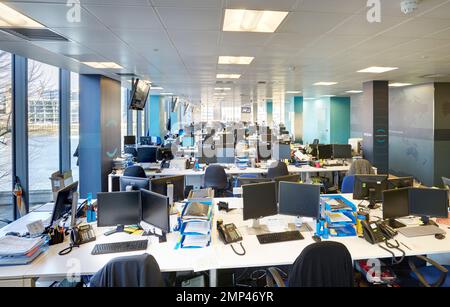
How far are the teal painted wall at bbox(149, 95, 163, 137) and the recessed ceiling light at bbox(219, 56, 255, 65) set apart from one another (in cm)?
746

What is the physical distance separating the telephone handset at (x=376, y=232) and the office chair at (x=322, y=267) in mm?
750

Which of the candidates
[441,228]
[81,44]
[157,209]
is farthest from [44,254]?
[441,228]

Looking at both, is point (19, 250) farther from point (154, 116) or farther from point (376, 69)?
point (154, 116)

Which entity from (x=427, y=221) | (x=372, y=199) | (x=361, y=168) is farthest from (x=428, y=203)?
(x=361, y=168)

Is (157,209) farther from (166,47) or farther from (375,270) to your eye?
(166,47)

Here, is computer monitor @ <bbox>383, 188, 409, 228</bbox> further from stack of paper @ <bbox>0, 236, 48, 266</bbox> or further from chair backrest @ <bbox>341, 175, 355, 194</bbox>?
stack of paper @ <bbox>0, 236, 48, 266</bbox>

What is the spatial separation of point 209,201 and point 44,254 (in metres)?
1.48

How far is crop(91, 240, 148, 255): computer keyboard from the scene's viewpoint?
238 centimetres

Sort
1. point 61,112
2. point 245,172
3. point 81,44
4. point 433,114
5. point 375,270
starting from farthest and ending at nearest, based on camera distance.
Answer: point 433,114, point 245,172, point 61,112, point 81,44, point 375,270

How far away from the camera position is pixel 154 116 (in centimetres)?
1198

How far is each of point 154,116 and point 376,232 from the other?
10.6 meters

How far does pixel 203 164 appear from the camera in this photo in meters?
6.54

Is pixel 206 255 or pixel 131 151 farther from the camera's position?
pixel 131 151

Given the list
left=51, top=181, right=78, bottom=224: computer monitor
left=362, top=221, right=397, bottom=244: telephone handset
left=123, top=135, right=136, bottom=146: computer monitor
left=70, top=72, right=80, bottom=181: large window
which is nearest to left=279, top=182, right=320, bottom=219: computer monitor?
left=362, top=221, right=397, bottom=244: telephone handset
